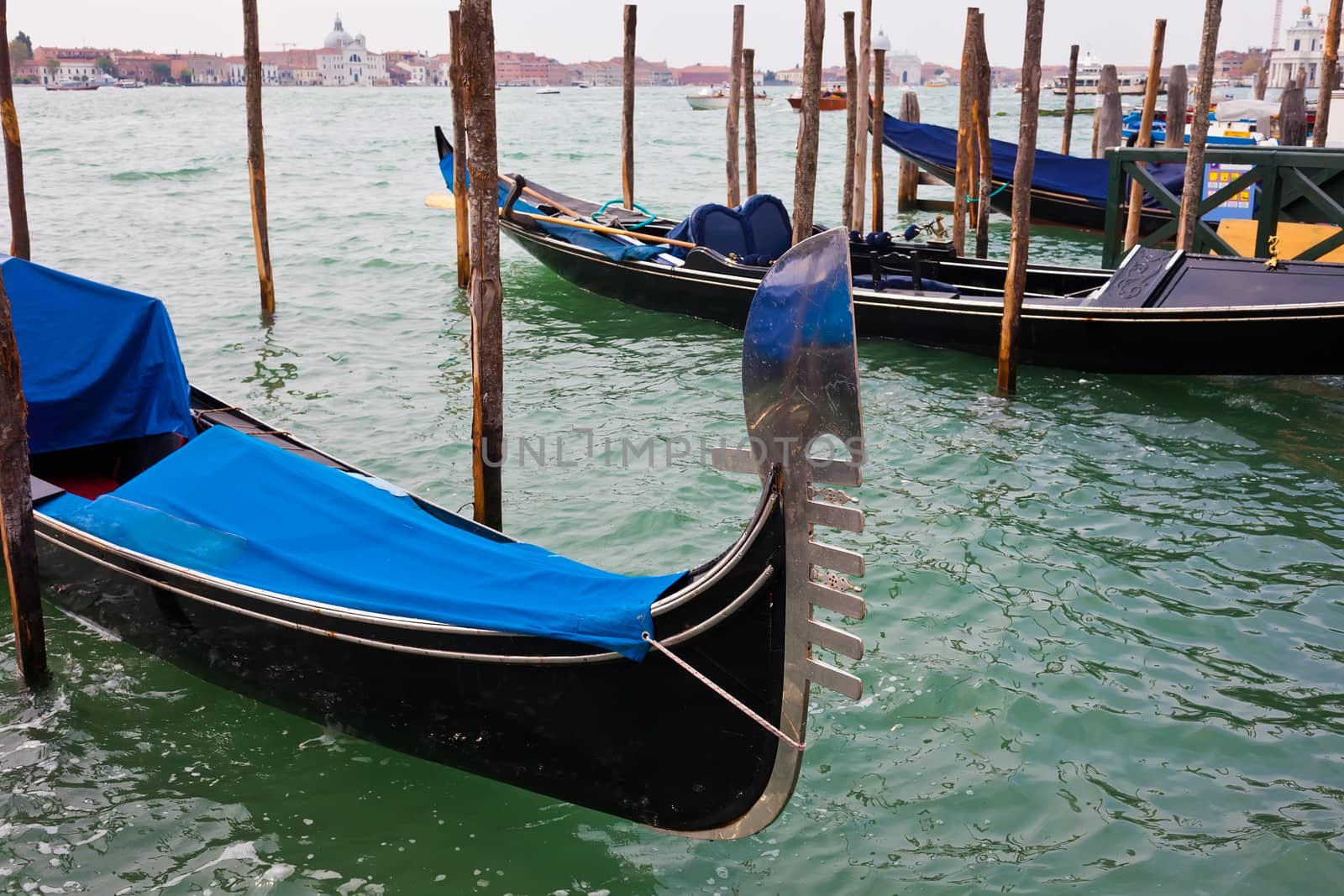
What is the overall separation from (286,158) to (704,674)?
80.5ft

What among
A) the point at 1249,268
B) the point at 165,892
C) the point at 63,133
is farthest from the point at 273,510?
the point at 63,133

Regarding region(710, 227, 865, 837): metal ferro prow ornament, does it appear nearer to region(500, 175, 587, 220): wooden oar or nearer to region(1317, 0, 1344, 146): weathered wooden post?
region(500, 175, 587, 220): wooden oar

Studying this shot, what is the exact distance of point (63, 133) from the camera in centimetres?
2969

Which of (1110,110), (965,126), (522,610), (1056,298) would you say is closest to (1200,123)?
(1056,298)

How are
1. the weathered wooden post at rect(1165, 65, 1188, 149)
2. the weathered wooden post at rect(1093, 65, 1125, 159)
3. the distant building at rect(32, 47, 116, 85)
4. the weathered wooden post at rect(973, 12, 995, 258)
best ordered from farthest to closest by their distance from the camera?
the distant building at rect(32, 47, 116, 85) → the weathered wooden post at rect(1093, 65, 1125, 159) → the weathered wooden post at rect(1165, 65, 1188, 149) → the weathered wooden post at rect(973, 12, 995, 258)

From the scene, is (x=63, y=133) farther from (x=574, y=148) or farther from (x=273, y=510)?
(x=273, y=510)

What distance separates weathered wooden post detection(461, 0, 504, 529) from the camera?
12.6ft

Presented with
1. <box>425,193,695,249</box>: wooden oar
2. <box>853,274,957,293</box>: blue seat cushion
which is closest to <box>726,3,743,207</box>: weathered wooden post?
<box>425,193,695,249</box>: wooden oar

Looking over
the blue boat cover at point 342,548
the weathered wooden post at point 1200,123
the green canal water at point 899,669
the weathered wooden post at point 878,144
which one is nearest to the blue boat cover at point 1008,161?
the weathered wooden post at point 878,144

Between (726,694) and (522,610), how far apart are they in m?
0.53

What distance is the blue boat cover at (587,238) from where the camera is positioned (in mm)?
8570

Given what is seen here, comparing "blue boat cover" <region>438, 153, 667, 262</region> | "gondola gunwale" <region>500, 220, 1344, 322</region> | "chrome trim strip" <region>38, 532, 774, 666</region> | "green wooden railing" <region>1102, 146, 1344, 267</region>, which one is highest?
"green wooden railing" <region>1102, 146, 1344, 267</region>

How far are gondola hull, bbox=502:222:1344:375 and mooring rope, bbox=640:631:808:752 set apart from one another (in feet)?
15.7

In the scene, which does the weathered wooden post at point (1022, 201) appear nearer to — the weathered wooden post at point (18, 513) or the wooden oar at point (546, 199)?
the wooden oar at point (546, 199)
